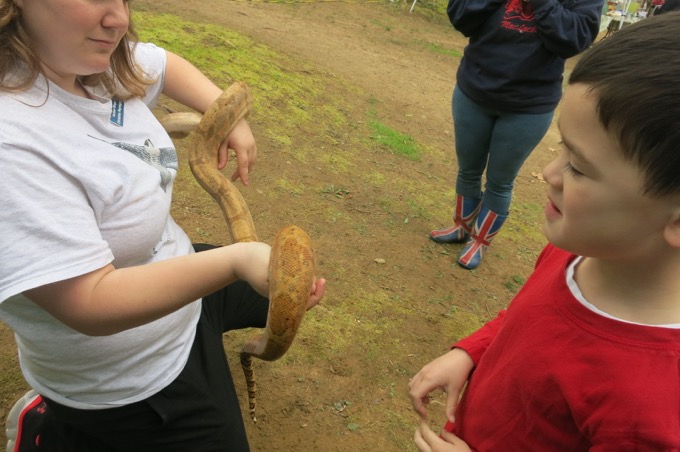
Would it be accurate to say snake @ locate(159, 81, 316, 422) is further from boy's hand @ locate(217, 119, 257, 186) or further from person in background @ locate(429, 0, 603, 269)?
person in background @ locate(429, 0, 603, 269)

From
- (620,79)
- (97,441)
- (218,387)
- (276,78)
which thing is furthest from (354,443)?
(276,78)

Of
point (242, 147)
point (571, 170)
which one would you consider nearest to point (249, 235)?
point (242, 147)

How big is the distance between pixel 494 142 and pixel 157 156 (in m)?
2.83

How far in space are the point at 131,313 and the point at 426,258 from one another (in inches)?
138

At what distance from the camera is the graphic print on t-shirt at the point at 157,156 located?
1753 mm

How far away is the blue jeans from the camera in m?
3.93

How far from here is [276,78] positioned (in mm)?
7102

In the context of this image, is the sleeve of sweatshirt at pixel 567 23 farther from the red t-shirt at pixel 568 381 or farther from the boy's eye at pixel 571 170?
the boy's eye at pixel 571 170

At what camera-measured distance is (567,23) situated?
360 centimetres

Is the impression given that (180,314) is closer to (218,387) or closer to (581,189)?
(218,387)

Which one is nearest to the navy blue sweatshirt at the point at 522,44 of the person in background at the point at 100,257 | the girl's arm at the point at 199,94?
the girl's arm at the point at 199,94

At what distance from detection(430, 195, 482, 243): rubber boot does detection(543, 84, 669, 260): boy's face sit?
3.47m

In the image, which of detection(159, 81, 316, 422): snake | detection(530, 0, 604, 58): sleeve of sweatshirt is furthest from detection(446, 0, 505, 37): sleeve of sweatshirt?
detection(159, 81, 316, 422): snake

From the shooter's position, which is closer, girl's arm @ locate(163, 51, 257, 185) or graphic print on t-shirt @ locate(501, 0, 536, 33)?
girl's arm @ locate(163, 51, 257, 185)
